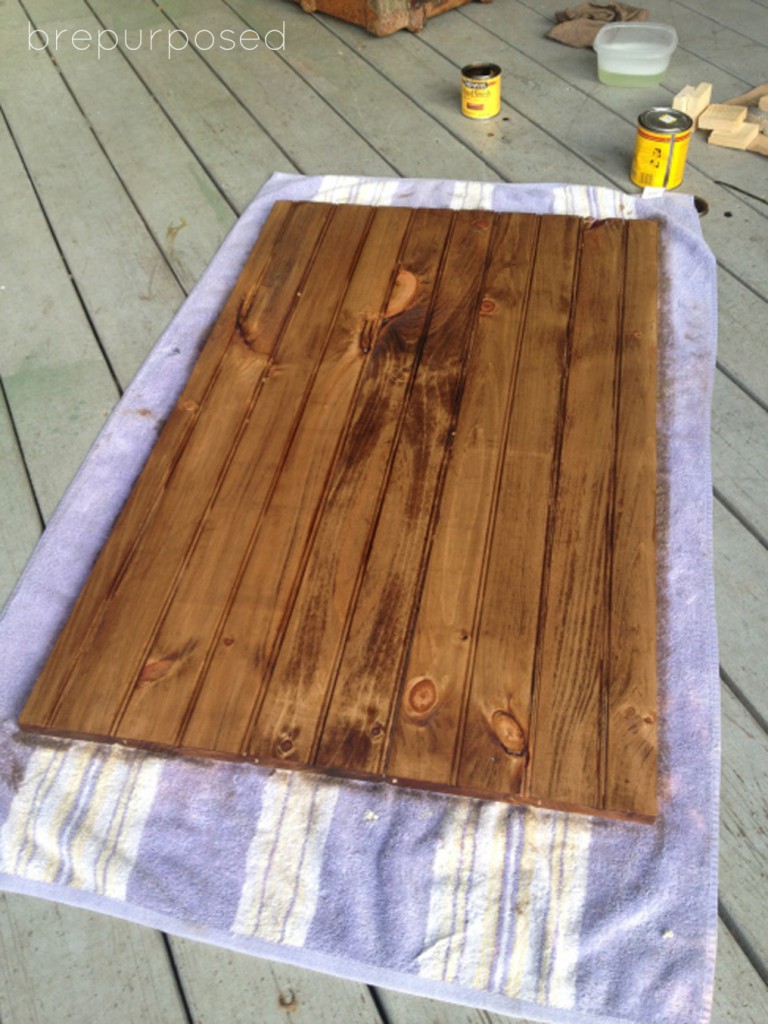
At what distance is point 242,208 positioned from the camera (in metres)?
2.14

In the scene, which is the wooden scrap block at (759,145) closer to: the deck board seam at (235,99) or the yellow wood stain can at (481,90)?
the yellow wood stain can at (481,90)

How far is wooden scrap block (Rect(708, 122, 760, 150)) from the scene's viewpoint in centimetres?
212

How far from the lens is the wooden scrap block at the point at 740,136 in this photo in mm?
2125

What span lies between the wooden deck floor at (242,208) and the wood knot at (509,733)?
27 centimetres

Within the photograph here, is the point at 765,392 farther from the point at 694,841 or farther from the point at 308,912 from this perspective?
the point at 308,912

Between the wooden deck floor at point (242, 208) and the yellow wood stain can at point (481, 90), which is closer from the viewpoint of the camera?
the wooden deck floor at point (242, 208)

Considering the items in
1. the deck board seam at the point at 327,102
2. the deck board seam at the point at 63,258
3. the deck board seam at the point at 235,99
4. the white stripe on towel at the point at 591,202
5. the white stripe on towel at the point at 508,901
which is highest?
the white stripe on towel at the point at 591,202

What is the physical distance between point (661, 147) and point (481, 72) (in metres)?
0.57

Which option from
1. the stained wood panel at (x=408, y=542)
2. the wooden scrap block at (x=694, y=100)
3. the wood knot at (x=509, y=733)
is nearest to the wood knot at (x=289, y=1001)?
the stained wood panel at (x=408, y=542)

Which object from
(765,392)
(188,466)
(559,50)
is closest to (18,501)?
(188,466)

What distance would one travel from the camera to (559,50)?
8.38 ft

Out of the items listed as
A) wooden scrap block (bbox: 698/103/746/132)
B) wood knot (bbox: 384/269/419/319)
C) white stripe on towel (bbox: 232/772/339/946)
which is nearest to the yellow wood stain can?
wooden scrap block (bbox: 698/103/746/132)

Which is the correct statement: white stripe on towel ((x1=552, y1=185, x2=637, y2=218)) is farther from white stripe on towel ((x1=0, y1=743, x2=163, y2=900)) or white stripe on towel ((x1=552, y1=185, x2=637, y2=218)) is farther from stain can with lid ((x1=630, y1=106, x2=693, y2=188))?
white stripe on towel ((x1=0, y1=743, x2=163, y2=900))

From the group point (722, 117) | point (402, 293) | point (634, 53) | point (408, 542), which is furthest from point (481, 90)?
point (408, 542)
